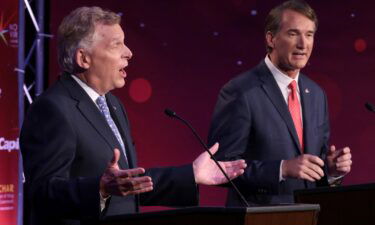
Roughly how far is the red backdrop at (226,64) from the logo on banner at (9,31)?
1.50 meters

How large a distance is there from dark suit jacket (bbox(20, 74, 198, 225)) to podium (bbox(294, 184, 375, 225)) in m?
0.51

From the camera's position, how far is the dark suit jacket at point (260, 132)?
12.7 ft

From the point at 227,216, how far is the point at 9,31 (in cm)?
274

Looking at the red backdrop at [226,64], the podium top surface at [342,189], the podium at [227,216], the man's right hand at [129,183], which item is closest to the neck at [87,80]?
the man's right hand at [129,183]

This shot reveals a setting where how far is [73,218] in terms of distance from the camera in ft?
9.30

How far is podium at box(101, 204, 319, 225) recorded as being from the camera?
2.44m

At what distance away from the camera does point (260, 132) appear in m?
3.94

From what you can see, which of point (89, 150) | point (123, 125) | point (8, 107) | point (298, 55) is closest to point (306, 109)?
point (298, 55)

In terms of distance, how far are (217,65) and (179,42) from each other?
1.16 ft

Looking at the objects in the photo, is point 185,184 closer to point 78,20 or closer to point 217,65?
point 78,20

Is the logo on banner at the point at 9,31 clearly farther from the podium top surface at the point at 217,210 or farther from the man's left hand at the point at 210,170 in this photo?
the podium top surface at the point at 217,210

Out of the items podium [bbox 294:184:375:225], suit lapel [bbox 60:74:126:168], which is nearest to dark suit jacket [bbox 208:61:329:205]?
podium [bbox 294:184:375:225]

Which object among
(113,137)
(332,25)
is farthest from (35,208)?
(332,25)

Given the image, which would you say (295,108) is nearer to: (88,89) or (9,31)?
(88,89)
